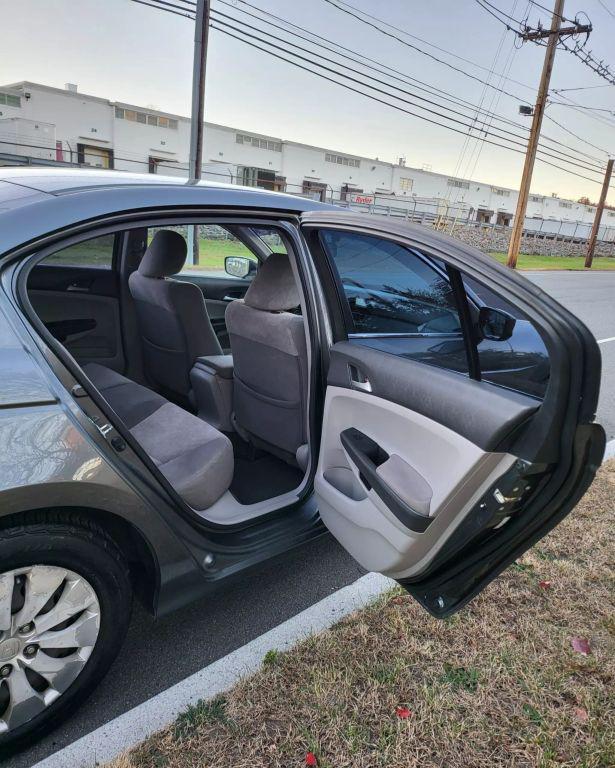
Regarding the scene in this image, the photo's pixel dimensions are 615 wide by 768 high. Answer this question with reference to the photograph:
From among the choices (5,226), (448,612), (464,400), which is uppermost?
(5,226)

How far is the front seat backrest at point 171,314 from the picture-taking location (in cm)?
289

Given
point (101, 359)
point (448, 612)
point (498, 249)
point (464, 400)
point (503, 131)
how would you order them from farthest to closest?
point (498, 249), point (503, 131), point (101, 359), point (448, 612), point (464, 400)

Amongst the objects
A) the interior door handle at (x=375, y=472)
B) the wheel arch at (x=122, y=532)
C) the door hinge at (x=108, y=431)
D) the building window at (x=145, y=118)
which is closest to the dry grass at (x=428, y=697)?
the wheel arch at (x=122, y=532)

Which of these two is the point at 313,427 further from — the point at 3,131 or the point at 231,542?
the point at 3,131

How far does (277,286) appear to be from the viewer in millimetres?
2436

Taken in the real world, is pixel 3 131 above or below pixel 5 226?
above

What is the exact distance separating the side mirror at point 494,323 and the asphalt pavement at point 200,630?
121 cm

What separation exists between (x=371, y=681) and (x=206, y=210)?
5.78 ft

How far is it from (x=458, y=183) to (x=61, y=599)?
5363 cm

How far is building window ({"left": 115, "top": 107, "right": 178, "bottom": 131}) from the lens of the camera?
30797 millimetres

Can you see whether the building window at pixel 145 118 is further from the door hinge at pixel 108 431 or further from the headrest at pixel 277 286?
the door hinge at pixel 108 431

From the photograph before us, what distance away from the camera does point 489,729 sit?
170 cm

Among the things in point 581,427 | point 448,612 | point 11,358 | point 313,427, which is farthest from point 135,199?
point 448,612

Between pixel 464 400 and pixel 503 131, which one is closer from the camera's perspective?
pixel 464 400
